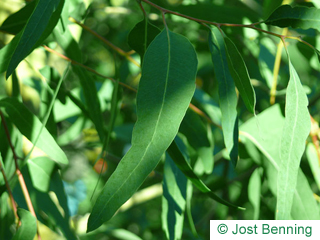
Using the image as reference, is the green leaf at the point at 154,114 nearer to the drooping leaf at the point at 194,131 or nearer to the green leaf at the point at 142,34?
the green leaf at the point at 142,34

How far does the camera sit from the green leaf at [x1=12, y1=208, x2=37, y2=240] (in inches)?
21.7

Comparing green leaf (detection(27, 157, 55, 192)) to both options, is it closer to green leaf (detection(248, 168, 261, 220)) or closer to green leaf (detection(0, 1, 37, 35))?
green leaf (detection(0, 1, 37, 35))

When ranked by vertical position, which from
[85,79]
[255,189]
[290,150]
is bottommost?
[255,189]

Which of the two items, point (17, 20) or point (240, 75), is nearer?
point (240, 75)

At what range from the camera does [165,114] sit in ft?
1.58

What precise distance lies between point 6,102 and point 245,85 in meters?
0.37

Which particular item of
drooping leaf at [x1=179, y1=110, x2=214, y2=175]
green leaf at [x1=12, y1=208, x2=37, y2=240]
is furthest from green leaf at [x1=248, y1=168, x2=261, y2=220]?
green leaf at [x1=12, y1=208, x2=37, y2=240]

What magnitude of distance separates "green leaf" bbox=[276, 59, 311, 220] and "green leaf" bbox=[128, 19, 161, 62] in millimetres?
206

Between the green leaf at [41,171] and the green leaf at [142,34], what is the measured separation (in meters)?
0.27

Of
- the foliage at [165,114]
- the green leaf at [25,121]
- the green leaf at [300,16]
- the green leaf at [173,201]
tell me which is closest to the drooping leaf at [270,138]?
the foliage at [165,114]

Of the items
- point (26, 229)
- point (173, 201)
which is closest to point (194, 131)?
point (173, 201)

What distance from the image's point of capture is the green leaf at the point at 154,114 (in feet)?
1.50

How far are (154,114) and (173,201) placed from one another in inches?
11.1

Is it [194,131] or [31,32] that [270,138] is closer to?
[194,131]
